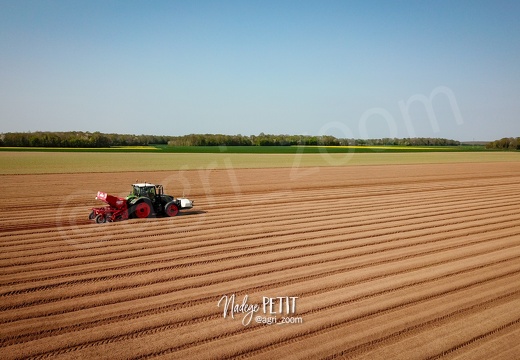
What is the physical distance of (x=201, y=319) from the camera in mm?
5195

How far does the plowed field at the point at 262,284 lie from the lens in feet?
15.3

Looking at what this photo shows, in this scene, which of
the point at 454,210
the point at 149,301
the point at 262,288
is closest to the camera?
the point at 149,301

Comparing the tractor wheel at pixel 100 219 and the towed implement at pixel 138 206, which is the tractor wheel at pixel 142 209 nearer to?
the towed implement at pixel 138 206

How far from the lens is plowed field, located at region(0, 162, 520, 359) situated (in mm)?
4656

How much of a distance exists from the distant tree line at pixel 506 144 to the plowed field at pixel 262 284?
85.6 m

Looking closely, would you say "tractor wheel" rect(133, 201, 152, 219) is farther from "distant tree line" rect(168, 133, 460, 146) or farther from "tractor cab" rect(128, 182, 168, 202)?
"distant tree line" rect(168, 133, 460, 146)

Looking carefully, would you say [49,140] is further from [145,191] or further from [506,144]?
[506,144]

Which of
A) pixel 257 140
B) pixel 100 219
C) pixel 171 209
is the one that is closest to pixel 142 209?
pixel 171 209

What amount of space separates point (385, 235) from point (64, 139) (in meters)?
61.5

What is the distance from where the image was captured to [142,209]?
35.6 ft

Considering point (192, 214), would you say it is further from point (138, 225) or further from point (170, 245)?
point (170, 245)

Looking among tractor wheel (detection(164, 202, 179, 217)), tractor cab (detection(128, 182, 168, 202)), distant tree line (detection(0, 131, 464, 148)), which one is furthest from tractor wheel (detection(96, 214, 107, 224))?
distant tree line (detection(0, 131, 464, 148))

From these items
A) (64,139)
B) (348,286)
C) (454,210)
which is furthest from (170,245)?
(64,139)

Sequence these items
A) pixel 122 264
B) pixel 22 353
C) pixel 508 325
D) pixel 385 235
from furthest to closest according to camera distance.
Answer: pixel 385 235, pixel 122 264, pixel 508 325, pixel 22 353
